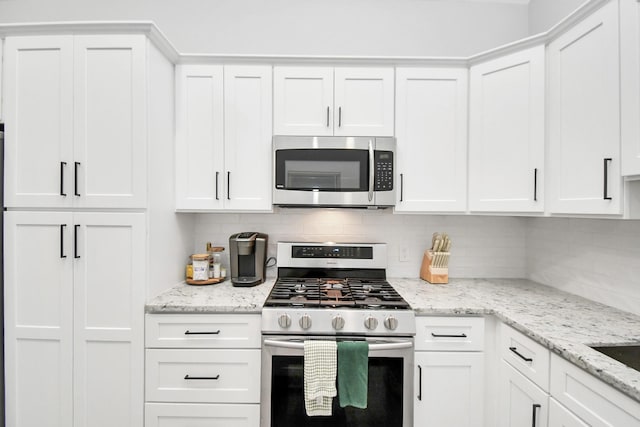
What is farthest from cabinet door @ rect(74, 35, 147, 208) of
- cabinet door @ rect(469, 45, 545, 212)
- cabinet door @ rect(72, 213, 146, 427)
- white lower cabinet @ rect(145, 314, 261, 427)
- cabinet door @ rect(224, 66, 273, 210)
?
cabinet door @ rect(469, 45, 545, 212)

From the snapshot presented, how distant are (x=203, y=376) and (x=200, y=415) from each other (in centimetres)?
20

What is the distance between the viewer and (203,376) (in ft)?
5.26

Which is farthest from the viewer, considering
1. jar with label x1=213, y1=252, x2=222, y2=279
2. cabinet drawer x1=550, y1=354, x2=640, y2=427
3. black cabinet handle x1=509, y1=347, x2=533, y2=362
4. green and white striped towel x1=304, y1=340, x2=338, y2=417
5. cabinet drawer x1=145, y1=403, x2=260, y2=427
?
jar with label x1=213, y1=252, x2=222, y2=279

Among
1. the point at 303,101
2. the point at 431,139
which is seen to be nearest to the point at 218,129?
the point at 303,101

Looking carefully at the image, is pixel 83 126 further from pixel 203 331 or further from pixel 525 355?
pixel 525 355

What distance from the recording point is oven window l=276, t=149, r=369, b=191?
1947 mm

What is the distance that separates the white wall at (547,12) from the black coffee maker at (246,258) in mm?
2431

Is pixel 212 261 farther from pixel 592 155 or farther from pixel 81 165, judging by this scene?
pixel 592 155

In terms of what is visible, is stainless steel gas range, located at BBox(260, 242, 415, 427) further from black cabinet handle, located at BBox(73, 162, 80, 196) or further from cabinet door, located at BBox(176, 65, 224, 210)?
black cabinet handle, located at BBox(73, 162, 80, 196)

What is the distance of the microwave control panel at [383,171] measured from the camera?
1.95m

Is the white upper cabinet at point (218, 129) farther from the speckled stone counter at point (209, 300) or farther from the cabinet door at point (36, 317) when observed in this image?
the cabinet door at point (36, 317)

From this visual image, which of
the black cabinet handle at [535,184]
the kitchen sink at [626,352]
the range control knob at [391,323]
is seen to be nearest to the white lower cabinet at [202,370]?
the range control knob at [391,323]

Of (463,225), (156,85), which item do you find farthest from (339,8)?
(463,225)

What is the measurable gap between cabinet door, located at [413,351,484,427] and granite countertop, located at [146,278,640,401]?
251 millimetres
